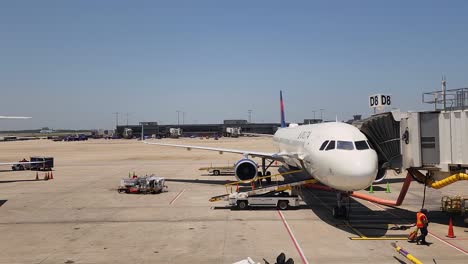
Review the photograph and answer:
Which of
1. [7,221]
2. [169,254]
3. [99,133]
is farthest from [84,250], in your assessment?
[99,133]

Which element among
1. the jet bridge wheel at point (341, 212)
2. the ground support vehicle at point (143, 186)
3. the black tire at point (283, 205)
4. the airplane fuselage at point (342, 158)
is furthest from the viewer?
the ground support vehicle at point (143, 186)

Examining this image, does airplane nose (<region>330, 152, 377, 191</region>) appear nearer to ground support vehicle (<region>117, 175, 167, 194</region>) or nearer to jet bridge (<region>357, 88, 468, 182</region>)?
jet bridge (<region>357, 88, 468, 182</region>)

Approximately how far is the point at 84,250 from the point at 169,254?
10.4ft

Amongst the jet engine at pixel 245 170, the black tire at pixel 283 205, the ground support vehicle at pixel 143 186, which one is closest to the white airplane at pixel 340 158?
the black tire at pixel 283 205

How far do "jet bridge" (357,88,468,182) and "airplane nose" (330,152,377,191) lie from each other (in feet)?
11.0

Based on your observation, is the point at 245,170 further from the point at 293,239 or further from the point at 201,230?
the point at 293,239

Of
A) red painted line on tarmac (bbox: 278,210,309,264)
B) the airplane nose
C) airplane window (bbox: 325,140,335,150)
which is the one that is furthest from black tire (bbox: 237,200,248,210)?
the airplane nose

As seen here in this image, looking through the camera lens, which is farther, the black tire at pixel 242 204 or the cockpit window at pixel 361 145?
the black tire at pixel 242 204

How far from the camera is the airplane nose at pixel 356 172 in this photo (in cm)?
1484

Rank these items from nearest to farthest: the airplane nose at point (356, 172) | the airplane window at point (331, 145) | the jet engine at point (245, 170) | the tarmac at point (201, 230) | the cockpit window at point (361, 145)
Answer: the tarmac at point (201, 230), the airplane nose at point (356, 172), the cockpit window at point (361, 145), the airplane window at point (331, 145), the jet engine at point (245, 170)

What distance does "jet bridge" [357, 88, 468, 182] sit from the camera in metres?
16.6

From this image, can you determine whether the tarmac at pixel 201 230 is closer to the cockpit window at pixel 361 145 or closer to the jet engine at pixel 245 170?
the jet engine at pixel 245 170

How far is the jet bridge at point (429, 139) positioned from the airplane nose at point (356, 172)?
11.0 ft

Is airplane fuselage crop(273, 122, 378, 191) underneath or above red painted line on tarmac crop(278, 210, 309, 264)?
above
